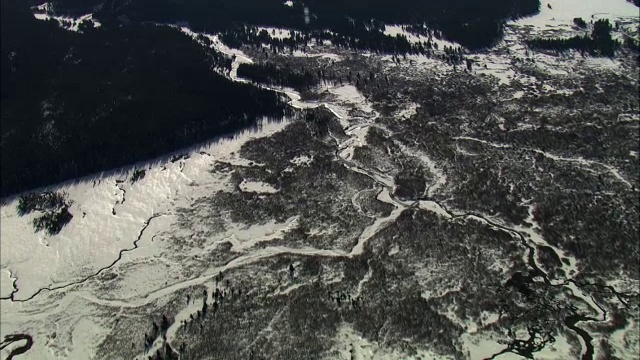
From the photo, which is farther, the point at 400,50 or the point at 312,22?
the point at 312,22

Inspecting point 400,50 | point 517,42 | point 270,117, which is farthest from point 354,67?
point 517,42

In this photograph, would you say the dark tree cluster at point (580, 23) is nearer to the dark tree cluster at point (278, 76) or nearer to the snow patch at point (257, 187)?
the dark tree cluster at point (278, 76)

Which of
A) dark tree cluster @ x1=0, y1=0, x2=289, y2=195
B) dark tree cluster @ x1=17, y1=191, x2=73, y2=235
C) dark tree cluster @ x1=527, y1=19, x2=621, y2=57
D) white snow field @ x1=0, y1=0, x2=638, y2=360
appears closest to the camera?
white snow field @ x1=0, y1=0, x2=638, y2=360

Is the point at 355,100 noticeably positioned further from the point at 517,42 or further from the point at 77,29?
the point at 77,29

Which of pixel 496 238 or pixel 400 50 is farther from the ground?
pixel 400 50

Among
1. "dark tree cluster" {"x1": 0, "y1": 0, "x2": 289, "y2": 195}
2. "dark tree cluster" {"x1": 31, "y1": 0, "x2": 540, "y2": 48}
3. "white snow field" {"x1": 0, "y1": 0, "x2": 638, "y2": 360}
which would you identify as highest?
"dark tree cluster" {"x1": 31, "y1": 0, "x2": 540, "y2": 48}

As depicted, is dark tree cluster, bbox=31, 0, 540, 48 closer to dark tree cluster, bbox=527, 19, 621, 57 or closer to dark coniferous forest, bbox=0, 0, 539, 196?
dark coniferous forest, bbox=0, 0, 539, 196

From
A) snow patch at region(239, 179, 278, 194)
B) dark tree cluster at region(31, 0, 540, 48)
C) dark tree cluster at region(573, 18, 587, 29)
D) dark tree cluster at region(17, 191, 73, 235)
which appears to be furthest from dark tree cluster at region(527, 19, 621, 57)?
dark tree cluster at region(17, 191, 73, 235)
